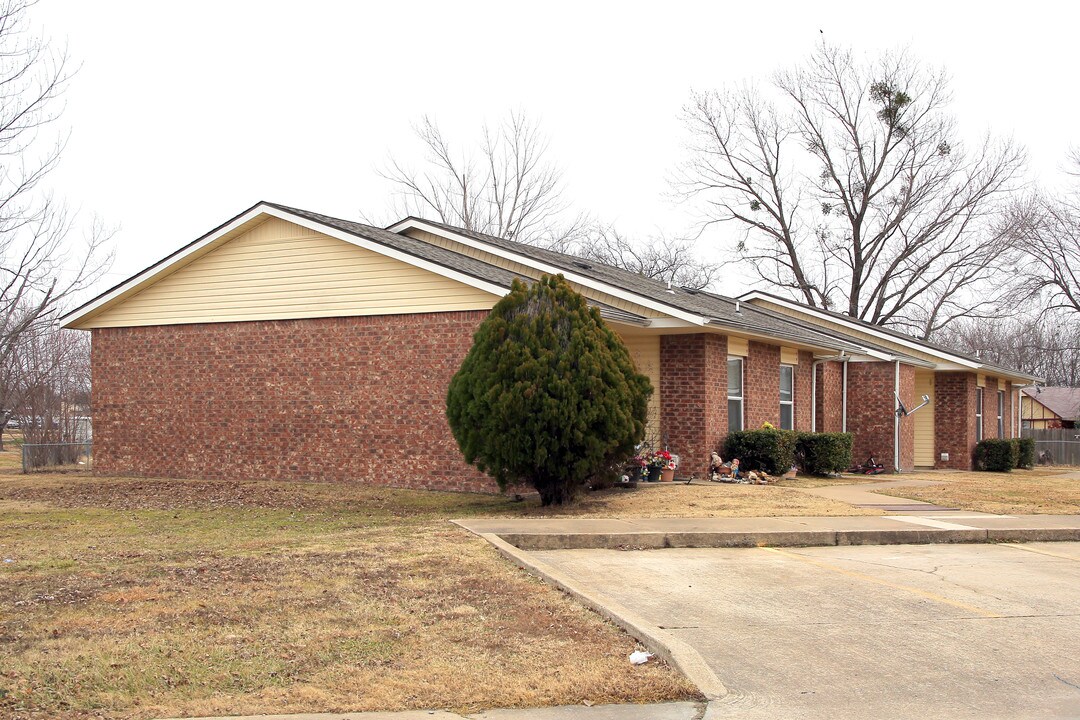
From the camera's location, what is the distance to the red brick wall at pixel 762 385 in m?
21.0

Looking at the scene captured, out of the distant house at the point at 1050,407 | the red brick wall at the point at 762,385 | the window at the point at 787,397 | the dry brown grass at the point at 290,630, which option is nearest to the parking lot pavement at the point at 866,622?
the dry brown grass at the point at 290,630

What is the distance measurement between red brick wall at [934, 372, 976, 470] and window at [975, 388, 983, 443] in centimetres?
86

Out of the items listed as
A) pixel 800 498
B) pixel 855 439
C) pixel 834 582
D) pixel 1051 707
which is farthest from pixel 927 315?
pixel 1051 707

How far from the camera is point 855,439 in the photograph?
2589 cm

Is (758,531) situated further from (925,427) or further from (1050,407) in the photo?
(1050,407)

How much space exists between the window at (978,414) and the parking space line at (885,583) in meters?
21.6

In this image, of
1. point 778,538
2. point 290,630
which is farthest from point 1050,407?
point 290,630

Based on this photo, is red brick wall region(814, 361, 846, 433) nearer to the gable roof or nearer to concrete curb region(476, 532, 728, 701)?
the gable roof

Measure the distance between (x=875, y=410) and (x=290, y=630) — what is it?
21255 mm

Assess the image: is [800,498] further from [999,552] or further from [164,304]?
[164,304]

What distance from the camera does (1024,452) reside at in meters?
31.1

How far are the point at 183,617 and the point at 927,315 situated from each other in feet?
145

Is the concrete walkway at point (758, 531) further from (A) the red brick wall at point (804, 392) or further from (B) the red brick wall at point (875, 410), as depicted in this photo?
(B) the red brick wall at point (875, 410)

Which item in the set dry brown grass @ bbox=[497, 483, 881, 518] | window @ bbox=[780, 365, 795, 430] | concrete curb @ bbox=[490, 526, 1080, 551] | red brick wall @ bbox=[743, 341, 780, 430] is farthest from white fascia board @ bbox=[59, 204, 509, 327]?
window @ bbox=[780, 365, 795, 430]
